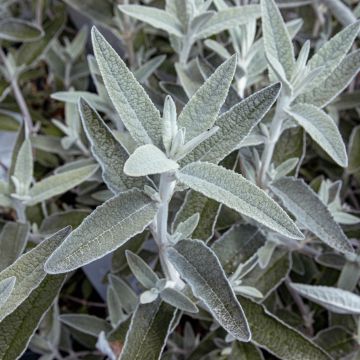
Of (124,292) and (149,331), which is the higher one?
(149,331)

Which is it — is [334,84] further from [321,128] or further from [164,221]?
[164,221]

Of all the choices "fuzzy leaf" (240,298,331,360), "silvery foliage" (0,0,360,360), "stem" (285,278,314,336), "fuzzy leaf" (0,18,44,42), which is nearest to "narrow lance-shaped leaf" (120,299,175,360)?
"silvery foliage" (0,0,360,360)

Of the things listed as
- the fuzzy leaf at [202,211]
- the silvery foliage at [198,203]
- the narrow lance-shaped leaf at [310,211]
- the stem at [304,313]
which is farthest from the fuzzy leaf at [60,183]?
the stem at [304,313]

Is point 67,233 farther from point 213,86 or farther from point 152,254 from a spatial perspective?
point 152,254

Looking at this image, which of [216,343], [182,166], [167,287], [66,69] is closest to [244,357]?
[216,343]

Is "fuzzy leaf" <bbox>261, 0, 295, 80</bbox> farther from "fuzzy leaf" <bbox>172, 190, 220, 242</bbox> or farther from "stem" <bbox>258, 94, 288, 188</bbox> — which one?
"fuzzy leaf" <bbox>172, 190, 220, 242</bbox>

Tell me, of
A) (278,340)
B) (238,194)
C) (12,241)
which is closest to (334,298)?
(278,340)
